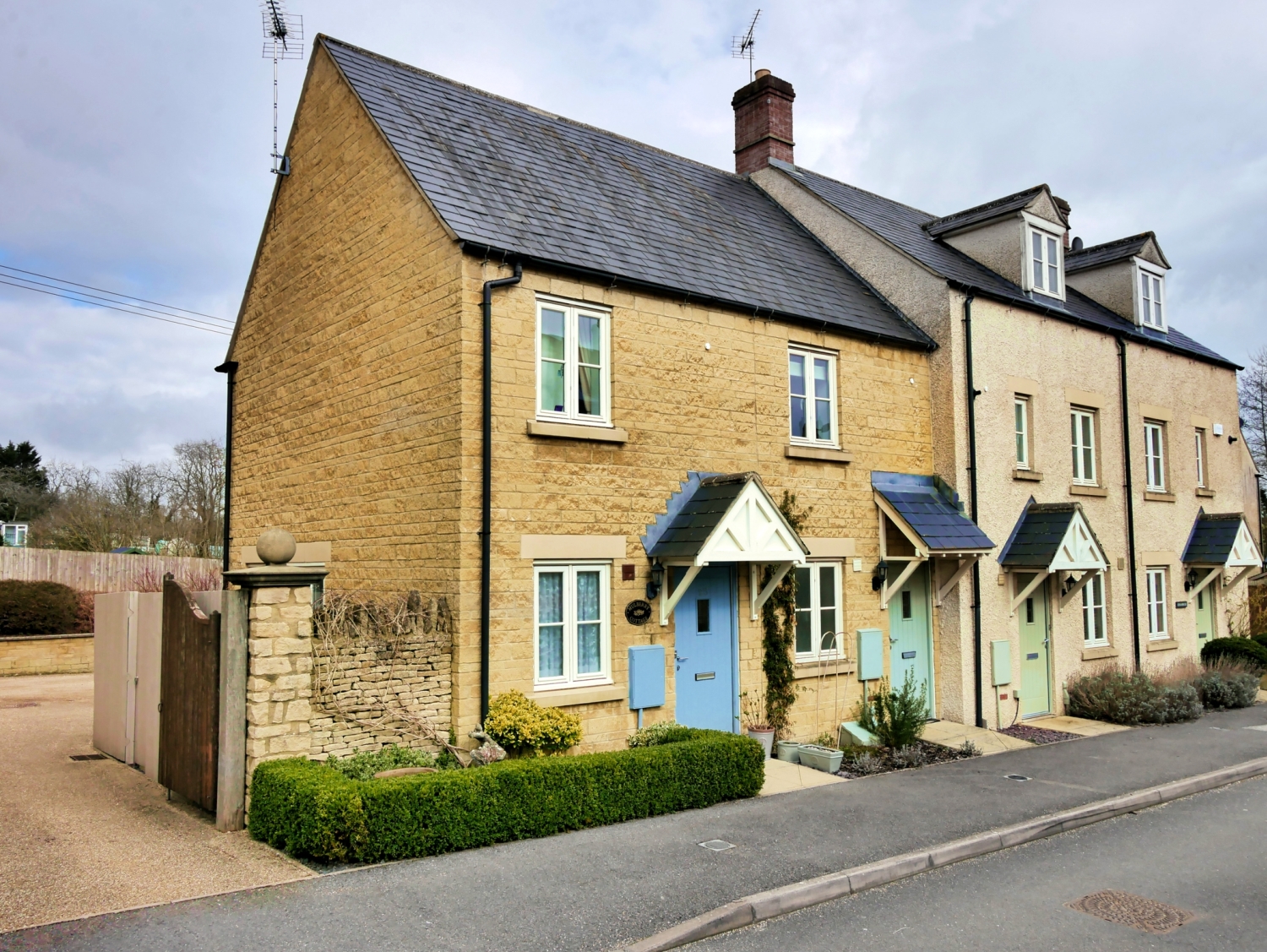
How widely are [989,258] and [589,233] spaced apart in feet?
31.0

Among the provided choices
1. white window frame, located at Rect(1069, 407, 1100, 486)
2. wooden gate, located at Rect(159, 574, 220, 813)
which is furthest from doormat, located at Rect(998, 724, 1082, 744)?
wooden gate, located at Rect(159, 574, 220, 813)

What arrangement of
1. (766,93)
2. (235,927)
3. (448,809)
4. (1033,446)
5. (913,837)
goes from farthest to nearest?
(766,93)
(1033,446)
(913,837)
(448,809)
(235,927)

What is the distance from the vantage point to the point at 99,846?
8078 mm

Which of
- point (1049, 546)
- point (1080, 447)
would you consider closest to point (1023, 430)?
point (1080, 447)

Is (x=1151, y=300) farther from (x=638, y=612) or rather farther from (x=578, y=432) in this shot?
(x=578, y=432)

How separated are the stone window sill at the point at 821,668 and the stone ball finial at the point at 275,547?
24.0ft

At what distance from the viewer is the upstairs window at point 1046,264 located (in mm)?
17812

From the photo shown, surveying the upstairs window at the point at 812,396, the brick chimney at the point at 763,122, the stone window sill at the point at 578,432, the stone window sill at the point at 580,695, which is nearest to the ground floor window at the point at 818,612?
the upstairs window at the point at 812,396

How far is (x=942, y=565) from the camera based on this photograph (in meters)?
15.1

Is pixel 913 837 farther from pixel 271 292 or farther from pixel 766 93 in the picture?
pixel 766 93

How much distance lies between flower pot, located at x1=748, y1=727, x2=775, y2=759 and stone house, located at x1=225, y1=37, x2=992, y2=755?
38cm

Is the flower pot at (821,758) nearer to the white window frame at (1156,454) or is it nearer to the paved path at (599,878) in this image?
the paved path at (599,878)

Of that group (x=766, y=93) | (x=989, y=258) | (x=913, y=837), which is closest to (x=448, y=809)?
(x=913, y=837)

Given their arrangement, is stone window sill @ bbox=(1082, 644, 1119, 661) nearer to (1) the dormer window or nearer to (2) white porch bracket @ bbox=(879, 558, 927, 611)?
(2) white porch bracket @ bbox=(879, 558, 927, 611)
